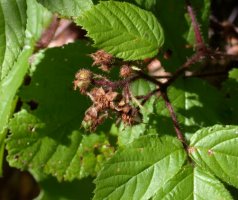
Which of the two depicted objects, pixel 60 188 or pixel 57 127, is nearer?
pixel 57 127

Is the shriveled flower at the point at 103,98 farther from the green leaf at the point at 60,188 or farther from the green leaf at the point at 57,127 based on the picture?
the green leaf at the point at 60,188

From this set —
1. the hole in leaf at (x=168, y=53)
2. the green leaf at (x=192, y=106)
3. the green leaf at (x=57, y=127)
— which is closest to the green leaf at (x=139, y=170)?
the green leaf at (x=192, y=106)

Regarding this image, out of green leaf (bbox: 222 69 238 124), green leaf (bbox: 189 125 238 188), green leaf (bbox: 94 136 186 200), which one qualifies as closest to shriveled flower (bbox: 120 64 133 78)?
green leaf (bbox: 94 136 186 200)

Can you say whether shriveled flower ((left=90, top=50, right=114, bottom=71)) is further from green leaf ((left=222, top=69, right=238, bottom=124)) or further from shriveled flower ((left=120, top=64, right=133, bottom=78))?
green leaf ((left=222, top=69, right=238, bottom=124))

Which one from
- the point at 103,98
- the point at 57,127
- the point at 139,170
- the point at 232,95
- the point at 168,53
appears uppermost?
the point at 103,98

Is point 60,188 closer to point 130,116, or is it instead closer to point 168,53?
point 168,53

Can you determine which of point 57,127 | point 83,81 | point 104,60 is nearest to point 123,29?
point 104,60
